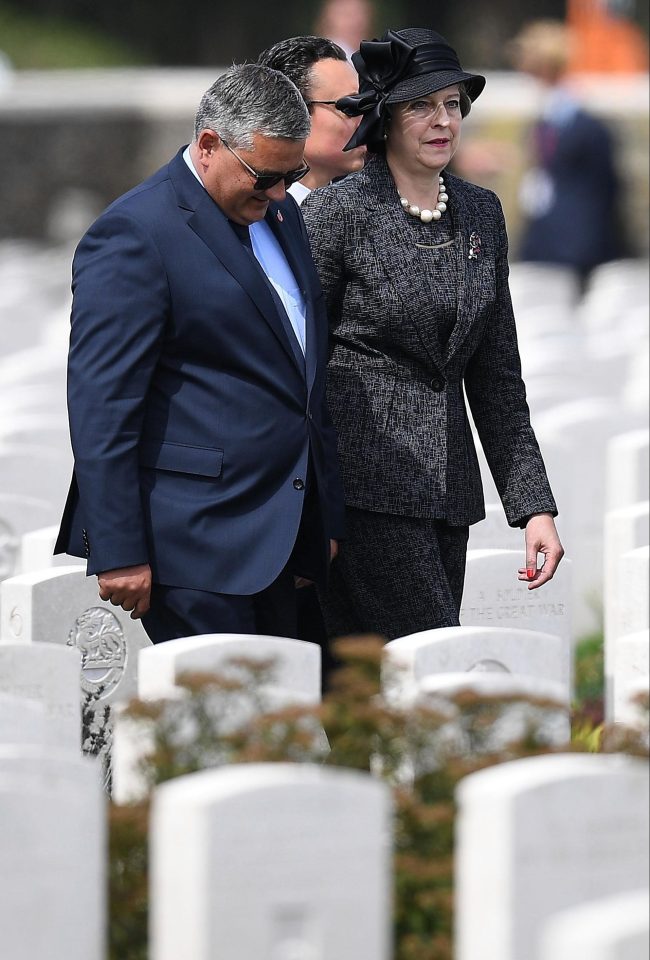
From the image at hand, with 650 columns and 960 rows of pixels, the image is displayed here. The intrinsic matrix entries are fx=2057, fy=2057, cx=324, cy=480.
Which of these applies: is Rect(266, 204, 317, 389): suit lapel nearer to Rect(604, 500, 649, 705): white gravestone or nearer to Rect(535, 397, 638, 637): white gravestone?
Rect(604, 500, 649, 705): white gravestone

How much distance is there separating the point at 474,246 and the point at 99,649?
1256 mm

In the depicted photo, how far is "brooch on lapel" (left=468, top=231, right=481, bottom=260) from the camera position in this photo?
4.21 meters

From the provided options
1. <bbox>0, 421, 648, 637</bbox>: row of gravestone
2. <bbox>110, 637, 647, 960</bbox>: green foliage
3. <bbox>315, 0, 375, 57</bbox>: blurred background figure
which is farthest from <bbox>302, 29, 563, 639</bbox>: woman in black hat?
<bbox>315, 0, 375, 57</bbox>: blurred background figure

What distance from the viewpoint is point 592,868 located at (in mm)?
2818

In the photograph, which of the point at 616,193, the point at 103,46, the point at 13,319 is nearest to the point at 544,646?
the point at 13,319

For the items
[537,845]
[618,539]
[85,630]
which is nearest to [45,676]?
[85,630]

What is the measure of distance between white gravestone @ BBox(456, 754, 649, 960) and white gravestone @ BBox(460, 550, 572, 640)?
2.09 metres

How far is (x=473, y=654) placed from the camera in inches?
151

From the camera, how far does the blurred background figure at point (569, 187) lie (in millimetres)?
13008

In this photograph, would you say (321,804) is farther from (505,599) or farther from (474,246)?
(505,599)

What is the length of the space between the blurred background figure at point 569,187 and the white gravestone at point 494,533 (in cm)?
738

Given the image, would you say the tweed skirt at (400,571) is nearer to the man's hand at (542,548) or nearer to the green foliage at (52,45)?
the man's hand at (542,548)

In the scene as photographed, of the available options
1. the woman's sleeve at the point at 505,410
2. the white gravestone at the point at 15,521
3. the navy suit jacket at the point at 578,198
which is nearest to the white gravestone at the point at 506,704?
the woman's sleeve at the point at 505,410

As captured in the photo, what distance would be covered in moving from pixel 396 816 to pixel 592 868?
0.36 meters
